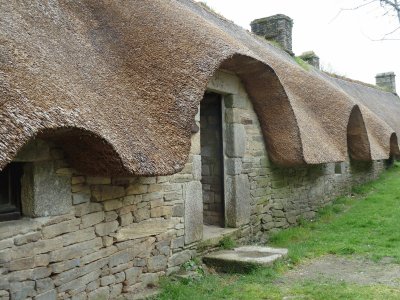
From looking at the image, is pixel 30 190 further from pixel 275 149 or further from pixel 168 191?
pixel 275 149

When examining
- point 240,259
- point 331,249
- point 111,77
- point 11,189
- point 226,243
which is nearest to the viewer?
point 11,189

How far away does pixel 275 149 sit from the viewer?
271 inches

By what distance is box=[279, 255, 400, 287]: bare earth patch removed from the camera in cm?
489

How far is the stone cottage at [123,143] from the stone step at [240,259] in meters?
0.24

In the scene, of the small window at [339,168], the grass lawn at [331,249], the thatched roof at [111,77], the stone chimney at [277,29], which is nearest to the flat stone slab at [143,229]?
the grass lawn at [331,249]

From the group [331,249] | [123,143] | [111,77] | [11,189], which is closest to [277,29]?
[331,249]

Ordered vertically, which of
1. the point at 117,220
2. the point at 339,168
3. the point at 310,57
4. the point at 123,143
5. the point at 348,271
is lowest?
the point at 348,271

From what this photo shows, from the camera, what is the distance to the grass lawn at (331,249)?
439 cm

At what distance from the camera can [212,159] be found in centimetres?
659

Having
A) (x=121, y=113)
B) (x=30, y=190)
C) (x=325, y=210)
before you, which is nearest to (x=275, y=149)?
(x=325, y=210)

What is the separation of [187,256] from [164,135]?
1825mm

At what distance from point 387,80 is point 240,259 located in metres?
18.5

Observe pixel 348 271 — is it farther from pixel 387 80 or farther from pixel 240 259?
pixel 387 80

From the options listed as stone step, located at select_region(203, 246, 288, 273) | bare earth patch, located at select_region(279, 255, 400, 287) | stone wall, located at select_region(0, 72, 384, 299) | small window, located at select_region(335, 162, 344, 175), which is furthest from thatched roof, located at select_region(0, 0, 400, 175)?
small window, located at select_region(335, 162, 344, 175)
